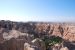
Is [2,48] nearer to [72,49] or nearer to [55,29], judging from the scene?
[72,49]

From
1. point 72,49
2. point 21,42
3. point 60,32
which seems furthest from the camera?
point 60,32

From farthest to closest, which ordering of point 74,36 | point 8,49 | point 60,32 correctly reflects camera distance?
point 60,32 → point 74,36 → point 8,49

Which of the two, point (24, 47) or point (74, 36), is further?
point (74, 36)

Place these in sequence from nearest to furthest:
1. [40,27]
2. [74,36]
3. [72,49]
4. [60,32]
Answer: [72,49] < [74,36] < [60,32] < [40,27]

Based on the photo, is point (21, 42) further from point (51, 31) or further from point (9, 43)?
point (51, 31)

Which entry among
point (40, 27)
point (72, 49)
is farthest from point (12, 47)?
point (40, 27)

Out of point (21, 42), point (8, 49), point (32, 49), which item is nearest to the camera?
point (32, 49)

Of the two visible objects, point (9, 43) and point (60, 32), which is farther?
point (60, 32)

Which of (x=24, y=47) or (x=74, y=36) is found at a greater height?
(x=24, y=47)

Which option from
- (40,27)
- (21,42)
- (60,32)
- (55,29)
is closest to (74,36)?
(60,32)
